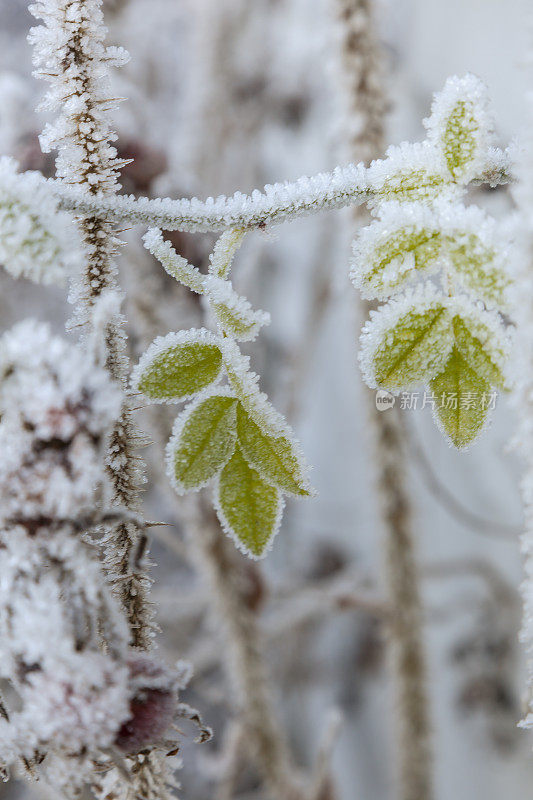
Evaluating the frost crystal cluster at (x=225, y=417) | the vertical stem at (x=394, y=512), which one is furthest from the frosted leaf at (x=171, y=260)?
the vertical stem at (x=394, y=512)

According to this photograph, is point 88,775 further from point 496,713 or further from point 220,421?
point 496,713

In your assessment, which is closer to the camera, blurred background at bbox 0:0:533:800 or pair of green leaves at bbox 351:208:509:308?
pair of green leaves at bbox 351:208:509:308

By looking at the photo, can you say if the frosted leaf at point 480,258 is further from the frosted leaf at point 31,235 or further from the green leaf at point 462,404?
the frosted leaf at point 31,235

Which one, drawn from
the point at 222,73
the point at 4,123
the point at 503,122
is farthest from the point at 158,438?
the point at 503,122

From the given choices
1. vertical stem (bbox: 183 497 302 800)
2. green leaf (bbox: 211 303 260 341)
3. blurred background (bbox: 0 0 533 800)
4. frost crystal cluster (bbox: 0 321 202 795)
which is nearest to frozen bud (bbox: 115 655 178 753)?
frost crystal cluster (bbox: 0 321 202 795)

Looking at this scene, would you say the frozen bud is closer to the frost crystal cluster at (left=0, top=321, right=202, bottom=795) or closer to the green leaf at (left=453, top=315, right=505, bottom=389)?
the frost crystal cluster at (left=0, top=321, right=202, bottom=795)

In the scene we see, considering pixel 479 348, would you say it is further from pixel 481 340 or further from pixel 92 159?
pixel 92 159
